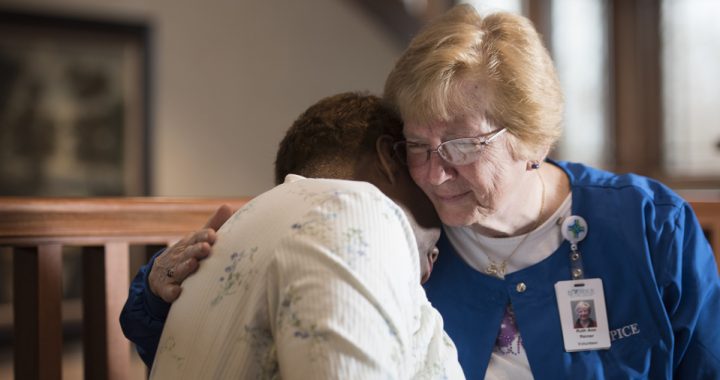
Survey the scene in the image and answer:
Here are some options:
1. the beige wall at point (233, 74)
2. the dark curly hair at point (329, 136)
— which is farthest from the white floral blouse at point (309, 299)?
the beige wall at point (233, 74)

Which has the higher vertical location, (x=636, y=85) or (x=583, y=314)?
(x=636, y=85)

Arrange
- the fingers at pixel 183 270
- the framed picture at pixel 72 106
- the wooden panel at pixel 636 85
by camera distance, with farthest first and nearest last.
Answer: the wooden panel at pixel 636 85 < the framed picture at pixel 72 106 < the fingers at pixel 183 270

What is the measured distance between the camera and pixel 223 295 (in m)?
1.12

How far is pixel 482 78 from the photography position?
167cm

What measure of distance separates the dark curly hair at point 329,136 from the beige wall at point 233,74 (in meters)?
3.75

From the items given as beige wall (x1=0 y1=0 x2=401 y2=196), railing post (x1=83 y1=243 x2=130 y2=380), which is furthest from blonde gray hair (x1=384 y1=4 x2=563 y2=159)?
beige wall (x1=0 y1=0 x2=401 y2=196)

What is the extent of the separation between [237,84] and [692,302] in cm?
408

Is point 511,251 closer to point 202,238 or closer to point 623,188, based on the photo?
point 623,188

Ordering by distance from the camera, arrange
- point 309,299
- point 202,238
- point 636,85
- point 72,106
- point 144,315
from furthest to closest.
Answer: point 636,85, point 72,106, point 144,315, point 202,238, point 309,299

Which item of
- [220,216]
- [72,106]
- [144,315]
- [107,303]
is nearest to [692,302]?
[220,216]

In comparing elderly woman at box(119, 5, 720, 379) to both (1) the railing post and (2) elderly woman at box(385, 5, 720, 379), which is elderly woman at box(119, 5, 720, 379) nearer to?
(2) elderly woman at box(385, 5, 720, 379)

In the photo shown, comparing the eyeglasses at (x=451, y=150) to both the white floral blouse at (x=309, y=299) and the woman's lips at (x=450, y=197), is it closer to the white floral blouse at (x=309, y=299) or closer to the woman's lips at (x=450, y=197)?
the woman's lips at (x=450, y=197)

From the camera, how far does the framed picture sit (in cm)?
470

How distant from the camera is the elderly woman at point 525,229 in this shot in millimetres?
1668
